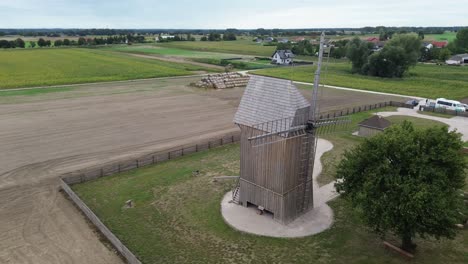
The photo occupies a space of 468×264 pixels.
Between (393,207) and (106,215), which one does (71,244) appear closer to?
(106,215)

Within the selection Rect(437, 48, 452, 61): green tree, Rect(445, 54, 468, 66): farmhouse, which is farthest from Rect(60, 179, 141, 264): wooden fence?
Rect(437, 48, 452, 61): green tree

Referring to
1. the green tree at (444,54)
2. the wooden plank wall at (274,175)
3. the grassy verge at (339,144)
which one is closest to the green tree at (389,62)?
the grassy verge at (339,144)

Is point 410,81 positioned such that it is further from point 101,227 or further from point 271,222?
point 101,227

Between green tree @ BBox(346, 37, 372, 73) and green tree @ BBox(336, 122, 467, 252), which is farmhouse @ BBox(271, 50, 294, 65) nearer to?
green tree @ BBox(346, 37, 372, 73)

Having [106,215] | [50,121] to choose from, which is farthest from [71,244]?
[50,121]

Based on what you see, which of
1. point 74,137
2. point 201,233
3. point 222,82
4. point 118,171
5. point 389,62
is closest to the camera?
point 201,233

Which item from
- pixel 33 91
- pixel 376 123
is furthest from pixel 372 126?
pixel 33 91
